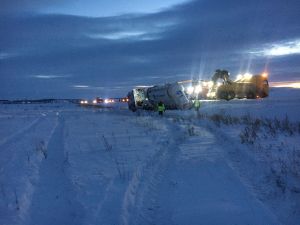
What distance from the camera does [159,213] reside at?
275 inches

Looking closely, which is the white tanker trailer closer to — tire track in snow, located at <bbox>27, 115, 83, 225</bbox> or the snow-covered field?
the snow-covered field

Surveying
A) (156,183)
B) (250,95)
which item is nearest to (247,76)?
(250,95)

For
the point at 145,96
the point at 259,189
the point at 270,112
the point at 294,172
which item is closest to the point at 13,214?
the point at 259,189

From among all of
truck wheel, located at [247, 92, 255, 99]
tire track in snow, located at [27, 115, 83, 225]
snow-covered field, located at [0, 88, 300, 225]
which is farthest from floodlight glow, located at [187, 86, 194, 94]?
tire track in snow, located at [27, 115, 83, 225]

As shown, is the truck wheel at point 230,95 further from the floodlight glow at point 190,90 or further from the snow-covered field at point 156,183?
the snow-covered field at point 156,183

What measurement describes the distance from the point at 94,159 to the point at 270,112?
20974 millimetres

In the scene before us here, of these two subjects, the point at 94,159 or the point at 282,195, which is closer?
the point at 282,195

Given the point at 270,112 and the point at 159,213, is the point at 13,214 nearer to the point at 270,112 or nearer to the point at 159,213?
A: the point at 159,213

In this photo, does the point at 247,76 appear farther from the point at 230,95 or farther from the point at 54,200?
the point at 54,200

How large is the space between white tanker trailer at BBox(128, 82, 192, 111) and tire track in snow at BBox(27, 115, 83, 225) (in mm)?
30412

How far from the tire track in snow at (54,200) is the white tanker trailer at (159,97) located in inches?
1197

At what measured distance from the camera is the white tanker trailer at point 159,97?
41531mm

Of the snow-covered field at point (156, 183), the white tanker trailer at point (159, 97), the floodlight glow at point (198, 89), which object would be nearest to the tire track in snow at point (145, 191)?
the snow-covered field at point (156, 183)

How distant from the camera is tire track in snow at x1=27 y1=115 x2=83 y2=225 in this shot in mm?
6930
